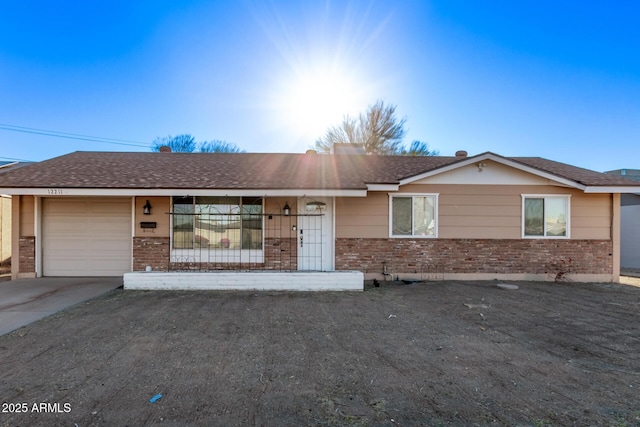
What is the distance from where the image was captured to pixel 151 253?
8.98 m

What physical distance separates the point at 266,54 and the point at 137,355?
10974mm

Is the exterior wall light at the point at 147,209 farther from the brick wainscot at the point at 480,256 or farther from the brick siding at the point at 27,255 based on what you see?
the brick wainscot at the point at 480,256

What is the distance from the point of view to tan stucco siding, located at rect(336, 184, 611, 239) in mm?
9188

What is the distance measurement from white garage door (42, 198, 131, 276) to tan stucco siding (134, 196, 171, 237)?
588 millimetres

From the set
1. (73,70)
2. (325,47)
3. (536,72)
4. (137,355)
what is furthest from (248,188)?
(73,70)

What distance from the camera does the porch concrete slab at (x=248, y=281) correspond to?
772 cm

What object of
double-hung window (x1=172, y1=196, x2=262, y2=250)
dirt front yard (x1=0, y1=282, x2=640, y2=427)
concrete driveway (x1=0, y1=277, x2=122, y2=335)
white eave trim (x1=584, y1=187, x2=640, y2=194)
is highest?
white eave trim (x1=584, y1=187, x2=640, y2=194)

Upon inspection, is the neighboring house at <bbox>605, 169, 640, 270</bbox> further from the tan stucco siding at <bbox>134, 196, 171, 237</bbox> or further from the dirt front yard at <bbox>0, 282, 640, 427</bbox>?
the tan stucco siding at <bbox>134, 196, 171, 237</bbox>

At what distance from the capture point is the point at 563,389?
325cm

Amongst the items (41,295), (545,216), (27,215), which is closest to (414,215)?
(545,216)

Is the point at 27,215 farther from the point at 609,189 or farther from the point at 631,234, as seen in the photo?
the point at 631,234

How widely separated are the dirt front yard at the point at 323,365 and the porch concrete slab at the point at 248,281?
1.07 meters

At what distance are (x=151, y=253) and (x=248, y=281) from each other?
323 centimetres

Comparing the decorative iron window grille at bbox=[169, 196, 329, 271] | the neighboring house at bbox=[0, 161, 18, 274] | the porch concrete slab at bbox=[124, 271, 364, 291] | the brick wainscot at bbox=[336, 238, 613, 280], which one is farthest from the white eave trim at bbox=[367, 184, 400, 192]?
the neighboring house at bbox=[0, 161, 18, 274]
